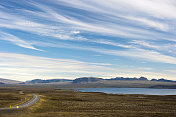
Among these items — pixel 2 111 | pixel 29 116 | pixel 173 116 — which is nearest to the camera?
pixel 29 116

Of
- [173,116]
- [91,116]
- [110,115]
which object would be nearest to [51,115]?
[91,116]

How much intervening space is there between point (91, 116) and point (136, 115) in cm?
1162

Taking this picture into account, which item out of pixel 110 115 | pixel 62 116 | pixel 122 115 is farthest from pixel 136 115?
pixel 62 116

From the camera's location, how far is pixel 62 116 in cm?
4322

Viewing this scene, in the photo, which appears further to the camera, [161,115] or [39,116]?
[161,115]

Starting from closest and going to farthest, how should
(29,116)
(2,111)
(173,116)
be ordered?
(29,116), (2,111), (173,116)

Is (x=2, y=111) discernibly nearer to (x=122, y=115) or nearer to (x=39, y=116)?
(x=39, y=116)

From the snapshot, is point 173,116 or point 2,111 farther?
point 173,116

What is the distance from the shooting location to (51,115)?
4362 cm

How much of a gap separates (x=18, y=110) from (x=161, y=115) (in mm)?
36026

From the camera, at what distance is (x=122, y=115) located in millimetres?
46781

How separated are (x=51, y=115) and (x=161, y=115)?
2787 centimetres

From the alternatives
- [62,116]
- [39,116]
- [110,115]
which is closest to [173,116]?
[110,115]

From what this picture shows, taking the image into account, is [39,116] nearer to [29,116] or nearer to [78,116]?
[29,116]
